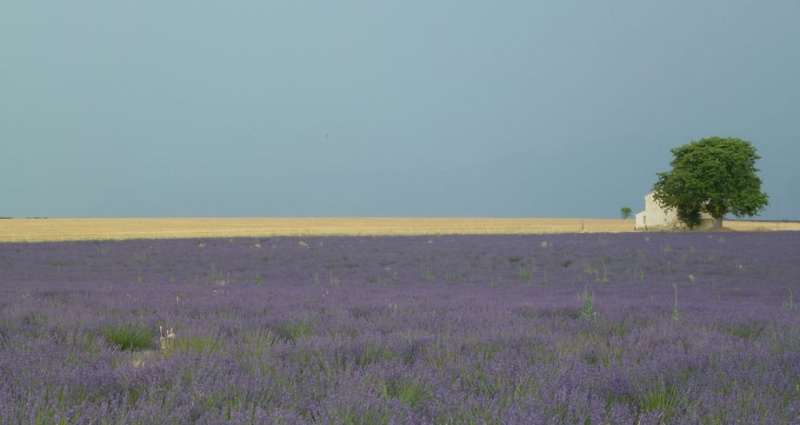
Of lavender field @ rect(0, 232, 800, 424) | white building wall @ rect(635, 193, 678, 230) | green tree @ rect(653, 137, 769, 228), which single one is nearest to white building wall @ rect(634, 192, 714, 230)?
white building wall @ rect(635, 193, 678, 230)

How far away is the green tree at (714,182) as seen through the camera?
1529 inches

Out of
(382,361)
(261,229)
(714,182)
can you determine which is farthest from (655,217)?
(382,361)

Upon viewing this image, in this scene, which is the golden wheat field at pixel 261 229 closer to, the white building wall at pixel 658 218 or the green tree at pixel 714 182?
the white building wall at pixel 658 218

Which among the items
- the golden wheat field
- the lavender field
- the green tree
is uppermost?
the green tree

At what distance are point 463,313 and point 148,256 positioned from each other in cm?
1659

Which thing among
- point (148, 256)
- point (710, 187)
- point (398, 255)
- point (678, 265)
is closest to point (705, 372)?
point (678, 265)

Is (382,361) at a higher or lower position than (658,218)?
lower

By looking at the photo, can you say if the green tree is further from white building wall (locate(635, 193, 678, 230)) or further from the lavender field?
the lavender field

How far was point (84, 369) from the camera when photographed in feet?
12.7

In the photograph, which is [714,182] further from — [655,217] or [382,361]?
[382,361]

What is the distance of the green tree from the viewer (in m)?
38.8

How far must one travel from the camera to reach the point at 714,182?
129 ft

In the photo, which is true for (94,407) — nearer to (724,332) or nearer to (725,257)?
(724,332)

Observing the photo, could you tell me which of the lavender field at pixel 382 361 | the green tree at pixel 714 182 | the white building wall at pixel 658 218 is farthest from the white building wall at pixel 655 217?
the lavender field at pixel 382 361
